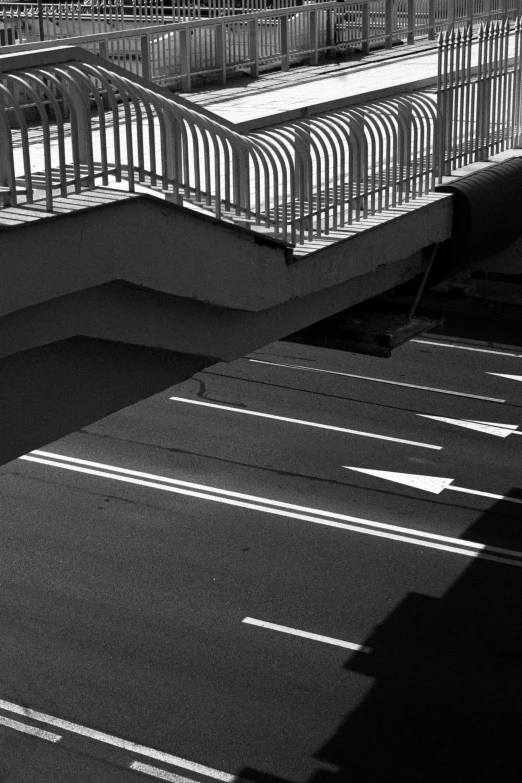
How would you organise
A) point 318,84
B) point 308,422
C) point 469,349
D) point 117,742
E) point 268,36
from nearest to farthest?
point 117,742 < point 308,422 < point 318,84 < point 268,36 < point 469,349

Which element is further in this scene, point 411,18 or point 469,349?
point 411,18

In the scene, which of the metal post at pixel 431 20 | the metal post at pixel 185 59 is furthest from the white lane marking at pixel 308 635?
the metal post at pixel 431 20

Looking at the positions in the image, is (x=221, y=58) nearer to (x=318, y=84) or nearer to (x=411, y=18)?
(x=318, y=84)

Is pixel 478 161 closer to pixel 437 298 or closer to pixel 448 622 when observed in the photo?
pixel 437 298

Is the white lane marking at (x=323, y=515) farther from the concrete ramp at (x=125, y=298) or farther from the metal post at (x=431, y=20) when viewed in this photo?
the metal post at (x=431, y=20)

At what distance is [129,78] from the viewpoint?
274 inches

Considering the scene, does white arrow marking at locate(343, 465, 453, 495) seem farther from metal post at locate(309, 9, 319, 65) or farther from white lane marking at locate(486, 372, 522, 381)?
metal post at locate(309, 9, 319, 65)

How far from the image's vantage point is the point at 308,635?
12672 millimetres

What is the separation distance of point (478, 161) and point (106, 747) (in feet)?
20.8

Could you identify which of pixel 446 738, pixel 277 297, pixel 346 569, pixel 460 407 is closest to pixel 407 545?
pixel 346 569

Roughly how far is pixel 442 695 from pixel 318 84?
38.4ft

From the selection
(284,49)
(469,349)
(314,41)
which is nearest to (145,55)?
(284,49)

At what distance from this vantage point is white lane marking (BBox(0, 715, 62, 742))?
11.1 metres

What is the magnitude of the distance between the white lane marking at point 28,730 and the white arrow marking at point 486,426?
945 cm
